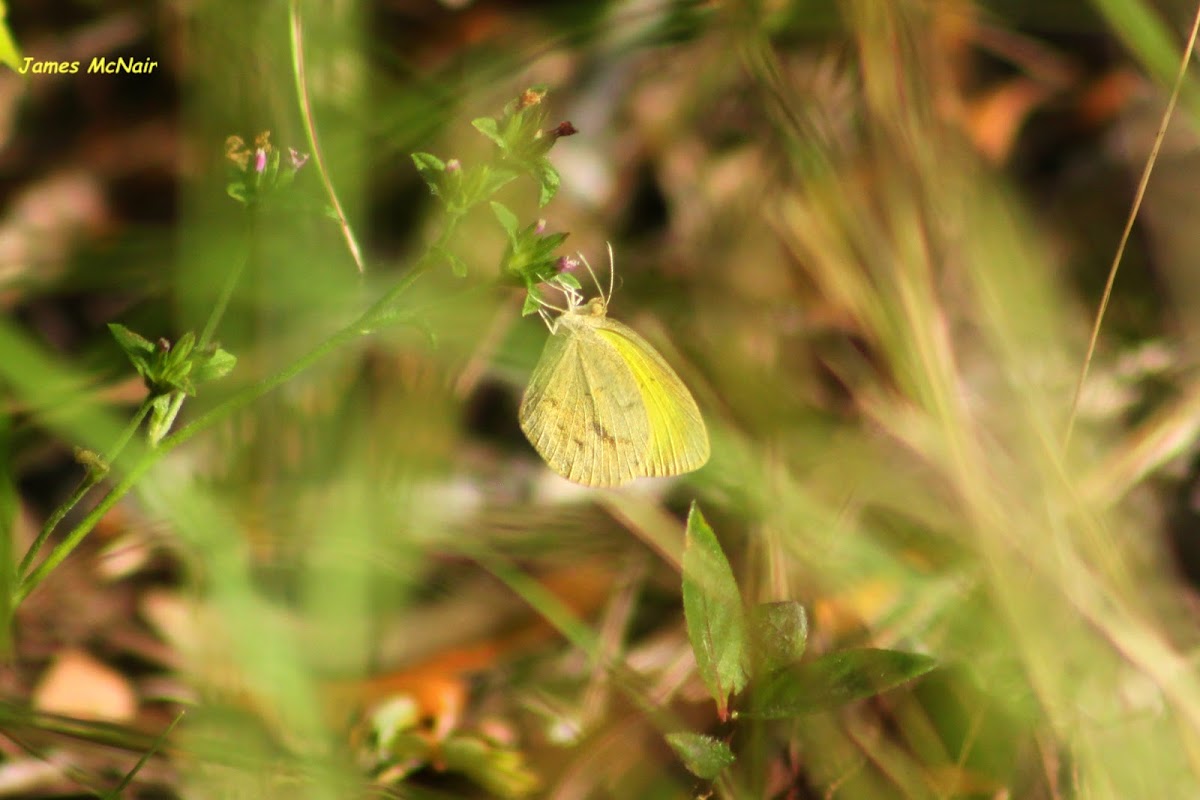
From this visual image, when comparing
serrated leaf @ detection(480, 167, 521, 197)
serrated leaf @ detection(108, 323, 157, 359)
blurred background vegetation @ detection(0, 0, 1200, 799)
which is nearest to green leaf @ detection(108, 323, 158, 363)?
serrated leaf @ detection(108, 323, 157, 359)

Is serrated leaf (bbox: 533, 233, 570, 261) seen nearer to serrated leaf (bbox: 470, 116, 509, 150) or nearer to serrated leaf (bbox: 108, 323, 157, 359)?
serrated leaf (bbox: 470, 116, 509, 150)

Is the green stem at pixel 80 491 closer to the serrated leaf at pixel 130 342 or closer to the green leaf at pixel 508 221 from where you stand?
the serrated leaf at pixel 130 342

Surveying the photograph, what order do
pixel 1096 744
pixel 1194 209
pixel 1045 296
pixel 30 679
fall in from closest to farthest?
1. pixel 1096 744
2. pixel 30 679
3. pixel 1045 296
4. pixel 1194 209

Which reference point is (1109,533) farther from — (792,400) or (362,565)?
(362,565)

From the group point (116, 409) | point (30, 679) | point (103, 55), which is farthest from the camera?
point (103, 55)

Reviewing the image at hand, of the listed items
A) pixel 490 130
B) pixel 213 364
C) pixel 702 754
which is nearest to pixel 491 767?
pixel 702 754

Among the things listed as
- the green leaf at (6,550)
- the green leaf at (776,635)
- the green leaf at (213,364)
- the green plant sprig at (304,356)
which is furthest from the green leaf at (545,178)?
the green leaf at (6,550)

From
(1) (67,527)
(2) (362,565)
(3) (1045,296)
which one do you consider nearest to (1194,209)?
(3) (1045,296)
